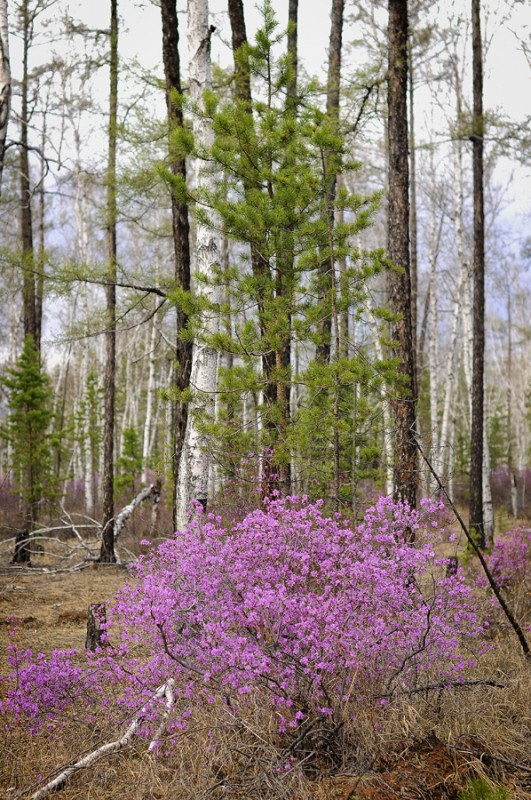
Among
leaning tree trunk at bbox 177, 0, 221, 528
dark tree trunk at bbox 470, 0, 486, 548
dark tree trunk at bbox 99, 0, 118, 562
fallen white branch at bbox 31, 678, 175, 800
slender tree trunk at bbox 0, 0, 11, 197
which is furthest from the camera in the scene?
dark tree trunk at bbox 470, 0, 486, 548

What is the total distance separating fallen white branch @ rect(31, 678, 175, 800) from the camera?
3311mm

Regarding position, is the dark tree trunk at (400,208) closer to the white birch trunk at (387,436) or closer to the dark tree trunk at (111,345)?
the white birch trunk at (387,436)

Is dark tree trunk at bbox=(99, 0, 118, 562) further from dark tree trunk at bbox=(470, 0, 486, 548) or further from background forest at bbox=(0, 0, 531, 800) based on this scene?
dark tree trunk at bbox=(470, 0, 486, 548)

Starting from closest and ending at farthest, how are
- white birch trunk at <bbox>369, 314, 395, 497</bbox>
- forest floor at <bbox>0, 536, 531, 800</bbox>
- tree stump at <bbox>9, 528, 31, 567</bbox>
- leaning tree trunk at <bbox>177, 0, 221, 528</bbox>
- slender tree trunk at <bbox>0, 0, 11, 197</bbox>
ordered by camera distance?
1. forest floor at <bbox>0, 536, 531, 800</bbox>
2. slender tree trunk at <bbox>0, 0, 11, 197</bbox>
3. leaning tree trunk at <bbox>177, 0, 221, 528</bbox>
4. white birch trunk at <bbox>369, 314, 395, 497</bbox>
5. tree stump at <bbox>9, 528, 31, 567</bbox>

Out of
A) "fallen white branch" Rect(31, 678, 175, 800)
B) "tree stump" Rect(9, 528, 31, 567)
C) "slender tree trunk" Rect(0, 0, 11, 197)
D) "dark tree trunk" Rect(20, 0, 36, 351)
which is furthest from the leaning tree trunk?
"dark tree trunk" Rect(20, 0, 36, 351)

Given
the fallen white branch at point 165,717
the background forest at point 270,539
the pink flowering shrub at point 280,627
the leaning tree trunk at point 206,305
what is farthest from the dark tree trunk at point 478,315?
the fallen white branch at point 165,717

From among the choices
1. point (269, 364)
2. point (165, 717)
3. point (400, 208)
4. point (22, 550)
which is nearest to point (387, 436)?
point (400, 208)

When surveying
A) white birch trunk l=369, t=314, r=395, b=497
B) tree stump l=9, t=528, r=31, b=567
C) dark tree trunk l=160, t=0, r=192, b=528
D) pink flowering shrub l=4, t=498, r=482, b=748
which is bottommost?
tree stump l=9, t=528, r=31, b=567

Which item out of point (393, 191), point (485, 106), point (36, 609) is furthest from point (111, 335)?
point (485, 106)

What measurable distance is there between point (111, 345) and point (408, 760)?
377 inches

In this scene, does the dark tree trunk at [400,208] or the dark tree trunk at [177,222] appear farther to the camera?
the dark tree trunk at [177,222]

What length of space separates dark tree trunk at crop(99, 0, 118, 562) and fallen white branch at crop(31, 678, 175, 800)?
21.5 feet

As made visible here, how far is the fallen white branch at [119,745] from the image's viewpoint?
3311 mm

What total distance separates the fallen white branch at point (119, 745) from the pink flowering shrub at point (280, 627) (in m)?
0.08
